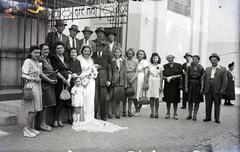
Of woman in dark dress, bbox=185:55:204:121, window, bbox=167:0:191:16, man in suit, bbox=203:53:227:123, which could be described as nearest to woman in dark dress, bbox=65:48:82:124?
woman in dark dress, bbox=185:55:204:121

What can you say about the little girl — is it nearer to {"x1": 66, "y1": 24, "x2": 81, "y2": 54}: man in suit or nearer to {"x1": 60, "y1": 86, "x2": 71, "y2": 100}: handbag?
{"x1": 60, "y1": 86, "x2": 71, "y2": 100}: handbag

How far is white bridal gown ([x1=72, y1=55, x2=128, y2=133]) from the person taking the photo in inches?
233

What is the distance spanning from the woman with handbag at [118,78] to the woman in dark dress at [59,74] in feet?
4.92

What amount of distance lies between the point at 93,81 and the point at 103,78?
45 cm

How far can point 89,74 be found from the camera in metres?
6.29

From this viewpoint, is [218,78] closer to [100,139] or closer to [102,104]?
[102,104]

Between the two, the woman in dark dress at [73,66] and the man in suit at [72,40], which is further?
the man in suit at [72,40]

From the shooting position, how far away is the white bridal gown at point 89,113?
19.4 ft

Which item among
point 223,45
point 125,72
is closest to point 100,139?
point 125,72

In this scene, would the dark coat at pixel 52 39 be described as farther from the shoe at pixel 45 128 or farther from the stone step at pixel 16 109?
the shoe at pixel 45 128

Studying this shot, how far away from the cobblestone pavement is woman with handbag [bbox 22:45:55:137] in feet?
0.96

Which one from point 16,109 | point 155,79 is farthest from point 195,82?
point 16,109

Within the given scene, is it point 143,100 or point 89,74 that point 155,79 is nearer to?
point 143,100

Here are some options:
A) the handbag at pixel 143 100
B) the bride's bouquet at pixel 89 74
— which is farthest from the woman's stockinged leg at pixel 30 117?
the handbag at pixel 143 100
